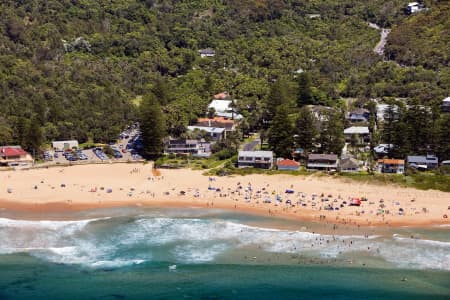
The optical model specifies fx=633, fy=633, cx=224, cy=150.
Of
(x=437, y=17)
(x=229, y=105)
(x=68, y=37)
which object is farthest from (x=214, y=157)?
(x=437, y=17)

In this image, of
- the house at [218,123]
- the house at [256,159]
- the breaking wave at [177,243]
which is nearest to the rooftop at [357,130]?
the house at [256,159]

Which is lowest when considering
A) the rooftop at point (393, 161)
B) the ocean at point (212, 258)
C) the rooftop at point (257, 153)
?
the ocean at point (212, 258)

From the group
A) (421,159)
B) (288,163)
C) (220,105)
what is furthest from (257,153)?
(220,105)

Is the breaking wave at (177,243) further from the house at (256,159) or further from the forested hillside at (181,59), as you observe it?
the forested hillside at (181,59)

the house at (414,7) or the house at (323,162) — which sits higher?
the house at (414,7)

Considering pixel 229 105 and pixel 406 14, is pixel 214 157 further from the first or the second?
pixel 406 14

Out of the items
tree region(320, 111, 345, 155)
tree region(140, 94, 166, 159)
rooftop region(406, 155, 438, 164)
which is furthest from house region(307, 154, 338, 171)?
tree region(140, 94, 166, 159)
